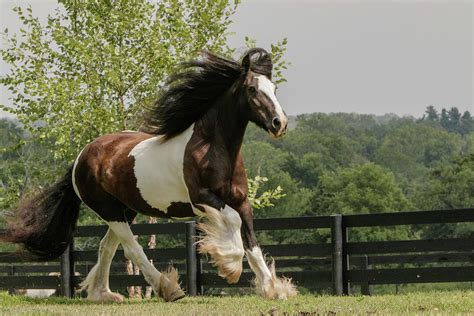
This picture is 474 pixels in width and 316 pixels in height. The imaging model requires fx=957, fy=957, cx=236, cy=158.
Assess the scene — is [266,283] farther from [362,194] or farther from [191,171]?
[362,194]

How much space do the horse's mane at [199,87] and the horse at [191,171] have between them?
0.4 inches

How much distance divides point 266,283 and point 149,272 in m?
1.74

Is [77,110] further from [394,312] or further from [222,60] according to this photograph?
[394,312]

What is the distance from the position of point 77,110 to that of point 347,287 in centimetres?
688

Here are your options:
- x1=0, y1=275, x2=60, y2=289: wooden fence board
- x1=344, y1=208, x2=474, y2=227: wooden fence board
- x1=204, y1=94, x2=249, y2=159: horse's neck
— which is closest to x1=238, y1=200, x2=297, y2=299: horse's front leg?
x1=204, y1=94, x2=249, y2=159: horse's neck

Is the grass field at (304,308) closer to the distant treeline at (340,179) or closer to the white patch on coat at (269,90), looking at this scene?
the white patch on coat at (269,90)

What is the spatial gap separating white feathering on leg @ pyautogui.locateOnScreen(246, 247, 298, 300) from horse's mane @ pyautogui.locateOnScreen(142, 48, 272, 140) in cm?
159

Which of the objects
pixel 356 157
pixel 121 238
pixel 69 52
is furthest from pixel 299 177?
pixel 121 238

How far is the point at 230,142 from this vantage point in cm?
949

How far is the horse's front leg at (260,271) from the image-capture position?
9.16 meters

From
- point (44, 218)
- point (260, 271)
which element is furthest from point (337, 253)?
point (44, 218)

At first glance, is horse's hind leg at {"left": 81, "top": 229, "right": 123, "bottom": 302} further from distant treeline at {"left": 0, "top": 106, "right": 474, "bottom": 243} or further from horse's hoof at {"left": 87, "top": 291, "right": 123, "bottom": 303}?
distant treeline at {"left": 0, "top": 106, "right": 474, "bottom": 243}

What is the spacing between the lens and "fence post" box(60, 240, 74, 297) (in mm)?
13805

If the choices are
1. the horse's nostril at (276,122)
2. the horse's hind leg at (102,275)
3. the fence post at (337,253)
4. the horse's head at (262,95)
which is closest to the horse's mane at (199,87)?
the horse's head at (262,95)
